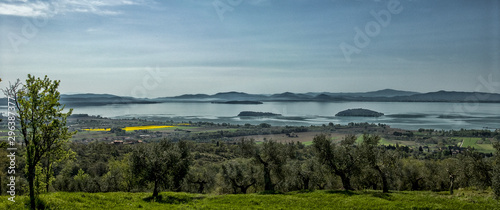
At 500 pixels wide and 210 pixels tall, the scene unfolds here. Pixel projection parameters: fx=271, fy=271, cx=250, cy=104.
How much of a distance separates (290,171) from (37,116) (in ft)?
107

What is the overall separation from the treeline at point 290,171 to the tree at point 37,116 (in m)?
13.1

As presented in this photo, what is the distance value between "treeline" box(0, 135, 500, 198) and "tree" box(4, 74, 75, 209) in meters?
13.1

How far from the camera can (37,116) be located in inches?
559

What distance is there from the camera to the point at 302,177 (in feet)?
130

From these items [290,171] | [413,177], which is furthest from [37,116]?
[413,177]

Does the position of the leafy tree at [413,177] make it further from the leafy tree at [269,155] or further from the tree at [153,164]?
the tree at [153,164]

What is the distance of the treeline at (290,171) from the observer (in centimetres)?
3072

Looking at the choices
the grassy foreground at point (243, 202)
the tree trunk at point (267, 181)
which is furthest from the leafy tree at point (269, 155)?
the grassy foreground at point (243, 202)

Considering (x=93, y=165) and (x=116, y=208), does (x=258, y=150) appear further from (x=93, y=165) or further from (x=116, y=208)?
(x=93, y=165)

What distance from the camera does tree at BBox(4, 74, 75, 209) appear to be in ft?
45.7

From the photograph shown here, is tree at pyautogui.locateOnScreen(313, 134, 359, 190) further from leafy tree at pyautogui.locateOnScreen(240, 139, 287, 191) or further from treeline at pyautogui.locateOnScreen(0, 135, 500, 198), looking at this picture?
leafy tree at pyautogui.locateOnScreen(240, 139, 287, 191)

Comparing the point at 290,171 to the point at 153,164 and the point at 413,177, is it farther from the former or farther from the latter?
the point at 413,177

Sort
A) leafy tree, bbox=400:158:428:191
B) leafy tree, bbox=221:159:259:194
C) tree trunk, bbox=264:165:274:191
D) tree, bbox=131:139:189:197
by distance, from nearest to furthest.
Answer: tree, bbox=131:139:189:197 → tree trunk, bbox=264:165:274:191 → leafy tree, bbox=221:159:259:194 → leafy tree, bbox=400:158:428:191

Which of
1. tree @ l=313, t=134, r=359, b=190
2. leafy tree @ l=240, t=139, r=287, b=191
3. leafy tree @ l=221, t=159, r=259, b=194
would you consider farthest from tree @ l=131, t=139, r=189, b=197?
tree @ l=313, t=134, r=359, b=190
